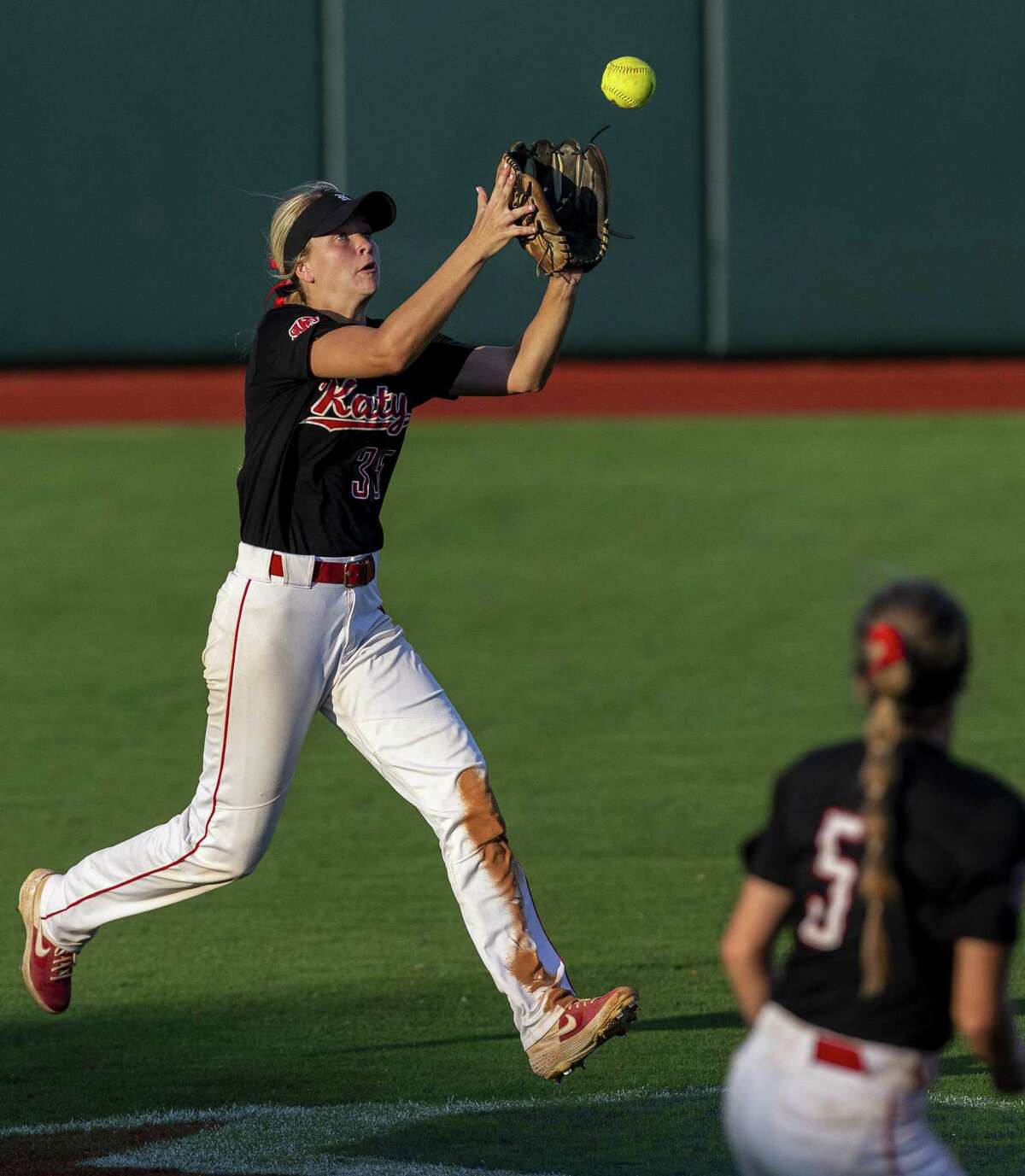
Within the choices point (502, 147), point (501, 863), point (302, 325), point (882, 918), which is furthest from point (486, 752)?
point (502, 147)

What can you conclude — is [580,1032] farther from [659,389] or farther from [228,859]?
[659,389]

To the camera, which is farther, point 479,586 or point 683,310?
point 683,310

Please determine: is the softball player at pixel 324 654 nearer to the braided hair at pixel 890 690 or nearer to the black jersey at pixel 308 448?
the black jersey at pixel 308 448

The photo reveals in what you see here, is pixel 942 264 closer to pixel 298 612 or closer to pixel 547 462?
pixel 547 462

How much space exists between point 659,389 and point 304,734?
29.2ft

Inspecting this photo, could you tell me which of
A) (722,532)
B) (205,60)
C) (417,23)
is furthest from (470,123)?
(722,532)

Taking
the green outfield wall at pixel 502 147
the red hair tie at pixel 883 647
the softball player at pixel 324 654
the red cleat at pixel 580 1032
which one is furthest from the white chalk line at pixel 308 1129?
the green outfield wall at pixel 502 147

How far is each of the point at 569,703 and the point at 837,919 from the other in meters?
6.26

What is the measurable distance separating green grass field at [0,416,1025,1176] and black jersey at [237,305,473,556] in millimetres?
1253

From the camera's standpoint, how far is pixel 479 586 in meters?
11.1

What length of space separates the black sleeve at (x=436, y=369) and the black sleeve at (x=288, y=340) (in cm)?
33

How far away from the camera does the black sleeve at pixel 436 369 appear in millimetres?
4871

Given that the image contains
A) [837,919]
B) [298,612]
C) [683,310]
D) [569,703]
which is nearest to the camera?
[837,919]

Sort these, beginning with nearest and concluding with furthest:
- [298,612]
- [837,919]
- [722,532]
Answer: [837,919] < [298,612] < [722,532]
